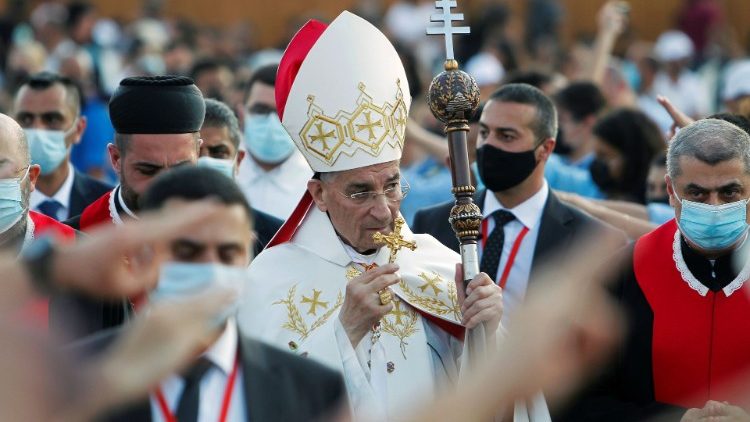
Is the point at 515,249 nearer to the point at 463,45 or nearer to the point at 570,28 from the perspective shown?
the point at 463,45

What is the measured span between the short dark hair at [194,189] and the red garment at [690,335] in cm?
237

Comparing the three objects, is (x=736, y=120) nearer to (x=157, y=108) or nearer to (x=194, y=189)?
(x=157, y=108)

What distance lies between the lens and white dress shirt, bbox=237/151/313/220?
8414 mm

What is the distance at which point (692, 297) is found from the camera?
5977 mm

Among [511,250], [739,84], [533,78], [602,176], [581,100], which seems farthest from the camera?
[533,78]

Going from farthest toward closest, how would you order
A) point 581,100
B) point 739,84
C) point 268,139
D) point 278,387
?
point 581,100 < point 739,84 < point 268,139 < point 278,387

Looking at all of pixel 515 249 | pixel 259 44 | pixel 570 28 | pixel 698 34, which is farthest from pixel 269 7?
pixel 515 249

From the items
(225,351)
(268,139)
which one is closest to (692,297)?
(225,351)

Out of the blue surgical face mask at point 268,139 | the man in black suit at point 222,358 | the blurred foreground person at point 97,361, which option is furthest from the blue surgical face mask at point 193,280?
the blue surgical face mask at point 268,139

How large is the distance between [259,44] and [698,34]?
7.23 m

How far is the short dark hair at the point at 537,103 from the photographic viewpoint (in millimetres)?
7578

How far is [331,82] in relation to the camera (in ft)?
19.7

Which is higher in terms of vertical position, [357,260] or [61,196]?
[357,260]

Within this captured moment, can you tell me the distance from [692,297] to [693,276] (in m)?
0.09
